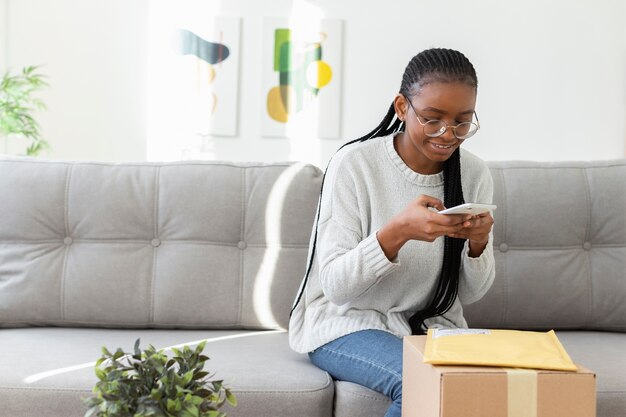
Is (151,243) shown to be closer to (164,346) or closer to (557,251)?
(164,346)

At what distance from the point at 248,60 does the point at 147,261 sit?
231cm

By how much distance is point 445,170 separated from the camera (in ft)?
5.77

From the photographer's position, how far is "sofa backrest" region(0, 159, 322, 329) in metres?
2.02

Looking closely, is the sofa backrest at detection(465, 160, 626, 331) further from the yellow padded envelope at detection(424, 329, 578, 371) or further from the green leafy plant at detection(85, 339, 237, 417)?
the green leafy plant at detection(85, 339, 237, 417)

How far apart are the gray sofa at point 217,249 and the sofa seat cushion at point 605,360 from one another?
2cm

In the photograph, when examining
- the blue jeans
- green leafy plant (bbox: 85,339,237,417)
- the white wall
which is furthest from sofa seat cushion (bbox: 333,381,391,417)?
the white wall

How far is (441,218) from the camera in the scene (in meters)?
1.45

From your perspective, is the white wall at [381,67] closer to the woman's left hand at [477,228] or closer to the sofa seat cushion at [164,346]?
the sofa seat cushion at [164,346]

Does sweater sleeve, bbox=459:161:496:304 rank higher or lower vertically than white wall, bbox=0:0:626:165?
lower

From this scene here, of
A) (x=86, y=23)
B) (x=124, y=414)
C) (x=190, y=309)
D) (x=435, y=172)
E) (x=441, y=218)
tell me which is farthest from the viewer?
(x=86, y=23)

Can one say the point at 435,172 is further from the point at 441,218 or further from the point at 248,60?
the point at 248,60

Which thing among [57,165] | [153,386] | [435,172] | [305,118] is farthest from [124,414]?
[305,118]

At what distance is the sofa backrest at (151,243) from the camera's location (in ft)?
6.61

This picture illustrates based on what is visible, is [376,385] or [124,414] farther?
[376,385]
